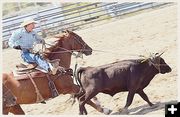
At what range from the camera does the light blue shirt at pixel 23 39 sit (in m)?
8.82

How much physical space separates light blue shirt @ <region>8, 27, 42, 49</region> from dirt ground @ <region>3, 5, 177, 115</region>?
1428mm

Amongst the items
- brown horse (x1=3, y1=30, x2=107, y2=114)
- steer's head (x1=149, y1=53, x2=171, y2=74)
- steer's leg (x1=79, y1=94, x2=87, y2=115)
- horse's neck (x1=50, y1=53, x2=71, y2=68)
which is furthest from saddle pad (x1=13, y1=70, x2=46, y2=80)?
steer's head (x1=149, y1=53, x2=171, y2=74)

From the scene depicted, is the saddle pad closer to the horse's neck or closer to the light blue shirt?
the light blue shirt

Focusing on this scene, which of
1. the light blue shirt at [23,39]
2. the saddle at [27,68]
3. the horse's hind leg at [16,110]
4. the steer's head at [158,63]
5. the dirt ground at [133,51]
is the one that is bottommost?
the dirt ground at [133,51]

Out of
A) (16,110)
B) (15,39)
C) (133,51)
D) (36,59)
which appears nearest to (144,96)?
(36,59)

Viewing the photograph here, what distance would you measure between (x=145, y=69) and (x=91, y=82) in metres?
1.03

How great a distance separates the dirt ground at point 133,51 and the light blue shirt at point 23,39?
4.69 feet

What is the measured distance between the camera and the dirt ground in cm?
912

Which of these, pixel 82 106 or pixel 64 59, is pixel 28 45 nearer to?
pixel 64 59

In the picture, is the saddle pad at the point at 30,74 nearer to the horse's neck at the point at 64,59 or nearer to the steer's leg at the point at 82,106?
the horse's neck at the point at 64,59

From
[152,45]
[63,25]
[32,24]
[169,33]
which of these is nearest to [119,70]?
[32,24]

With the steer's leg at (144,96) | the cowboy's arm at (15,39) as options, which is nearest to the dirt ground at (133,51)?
the steer's leg at (144,96)

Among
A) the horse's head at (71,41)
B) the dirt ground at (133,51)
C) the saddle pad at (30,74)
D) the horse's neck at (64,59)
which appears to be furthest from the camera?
the horse's head at (71,41)

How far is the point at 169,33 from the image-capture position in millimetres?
13961
